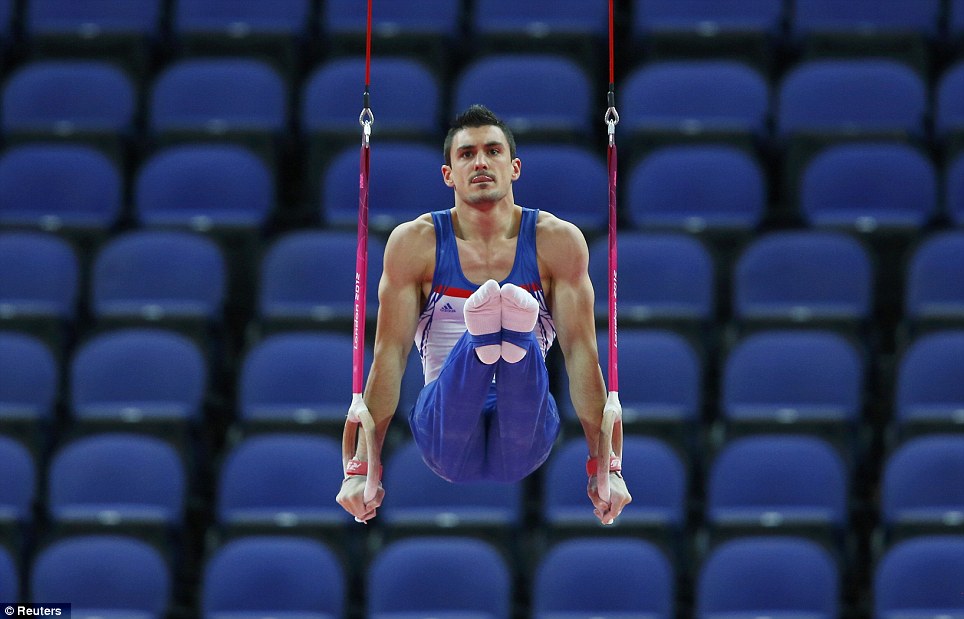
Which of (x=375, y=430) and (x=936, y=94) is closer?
(x=375, y=430)

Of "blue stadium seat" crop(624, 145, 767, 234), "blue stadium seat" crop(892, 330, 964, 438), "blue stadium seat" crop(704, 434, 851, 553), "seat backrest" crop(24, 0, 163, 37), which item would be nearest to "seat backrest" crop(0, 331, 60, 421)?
"seat backrest" crop(24, 0, 163, 37)

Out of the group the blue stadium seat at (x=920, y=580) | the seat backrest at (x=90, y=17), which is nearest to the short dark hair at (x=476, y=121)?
the blue stadium seat at (x=920, y=580)

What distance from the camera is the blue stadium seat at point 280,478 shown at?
6.93 m

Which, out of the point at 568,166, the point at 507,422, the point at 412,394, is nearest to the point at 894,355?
the point at 568,166

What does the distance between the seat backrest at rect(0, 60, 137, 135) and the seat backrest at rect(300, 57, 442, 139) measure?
1.06m

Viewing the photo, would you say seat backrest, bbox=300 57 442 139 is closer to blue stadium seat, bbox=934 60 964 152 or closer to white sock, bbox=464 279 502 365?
blue stadium seat, bbox=934 60 964 152

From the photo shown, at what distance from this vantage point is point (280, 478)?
6.96 metres

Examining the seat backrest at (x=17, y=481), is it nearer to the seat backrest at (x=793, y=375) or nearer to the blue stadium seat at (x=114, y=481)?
the blue stadium seat at (x=114, y=481)

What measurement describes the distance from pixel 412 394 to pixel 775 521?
1.81m

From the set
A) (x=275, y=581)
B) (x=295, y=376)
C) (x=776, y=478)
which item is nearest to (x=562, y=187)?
(x=295, y=376)

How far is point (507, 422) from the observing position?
511 centimetres

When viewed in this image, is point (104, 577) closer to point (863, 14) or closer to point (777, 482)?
point (777, 482)

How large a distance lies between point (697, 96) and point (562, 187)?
3.43 feet

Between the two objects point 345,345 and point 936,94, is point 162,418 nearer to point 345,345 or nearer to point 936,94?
point 345,345
